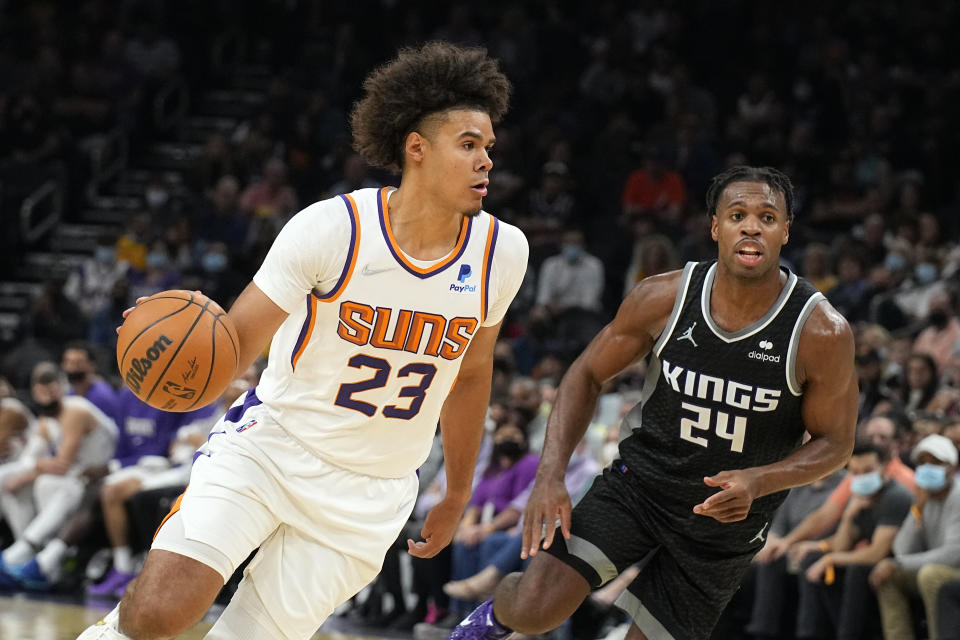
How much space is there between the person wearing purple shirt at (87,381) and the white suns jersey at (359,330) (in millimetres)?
6625

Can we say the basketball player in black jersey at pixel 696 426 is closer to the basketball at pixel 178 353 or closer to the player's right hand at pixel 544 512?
the player's right hand at pixel 544 512

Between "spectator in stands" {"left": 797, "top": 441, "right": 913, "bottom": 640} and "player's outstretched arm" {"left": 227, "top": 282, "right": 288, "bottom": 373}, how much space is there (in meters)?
4.54

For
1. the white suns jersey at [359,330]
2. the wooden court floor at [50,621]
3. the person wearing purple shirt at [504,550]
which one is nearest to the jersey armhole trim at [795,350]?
the white suns jersey at [359,330]

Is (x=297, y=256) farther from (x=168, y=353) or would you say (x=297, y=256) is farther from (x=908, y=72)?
(x=908, y=72)

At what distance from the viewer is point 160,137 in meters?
17.3

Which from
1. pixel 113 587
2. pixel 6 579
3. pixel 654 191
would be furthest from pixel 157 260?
pixel 654 191

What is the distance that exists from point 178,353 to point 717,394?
180cm

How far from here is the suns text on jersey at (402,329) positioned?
4.13 metres

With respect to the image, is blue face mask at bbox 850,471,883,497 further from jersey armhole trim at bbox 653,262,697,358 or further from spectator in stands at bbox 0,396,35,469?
spectator in stands at bbox 0,396,35,469

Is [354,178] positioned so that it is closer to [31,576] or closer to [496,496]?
[31,576]

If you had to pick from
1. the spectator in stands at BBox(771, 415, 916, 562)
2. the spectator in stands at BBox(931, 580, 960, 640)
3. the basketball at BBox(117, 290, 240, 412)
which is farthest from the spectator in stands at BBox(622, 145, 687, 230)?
the basketball at BBox(117, 290, 240, 412)

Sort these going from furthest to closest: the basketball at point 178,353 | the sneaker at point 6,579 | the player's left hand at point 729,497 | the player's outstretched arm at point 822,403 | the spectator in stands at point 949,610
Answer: the sneaker at point 6,579 → the spectator in stands at point 949,610 → the player's outstretched arm at point 822,403 → the player's left hand at point 729,497 → the basketball at point 178,353

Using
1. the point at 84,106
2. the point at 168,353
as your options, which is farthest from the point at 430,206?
the point at 84,106

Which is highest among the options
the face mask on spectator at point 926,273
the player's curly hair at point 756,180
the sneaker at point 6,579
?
the player's curly hair at point 756,180
